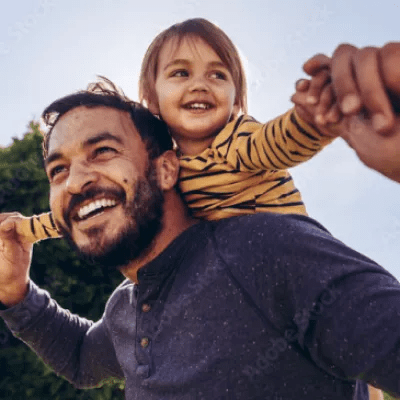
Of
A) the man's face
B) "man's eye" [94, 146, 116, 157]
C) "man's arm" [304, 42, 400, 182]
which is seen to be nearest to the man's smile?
the man's face

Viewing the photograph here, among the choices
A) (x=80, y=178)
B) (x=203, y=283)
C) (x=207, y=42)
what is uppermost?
(x=207, y=42)

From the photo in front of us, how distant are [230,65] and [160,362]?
157cm

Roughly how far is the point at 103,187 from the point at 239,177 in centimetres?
62

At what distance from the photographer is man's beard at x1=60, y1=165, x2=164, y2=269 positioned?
90.8 inches

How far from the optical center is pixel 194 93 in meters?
2.51

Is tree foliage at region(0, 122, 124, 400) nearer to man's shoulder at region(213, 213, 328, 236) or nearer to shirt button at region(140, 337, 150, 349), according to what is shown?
shirt button at region(140, 337, 150, 349)

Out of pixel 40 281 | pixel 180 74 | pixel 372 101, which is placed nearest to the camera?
pixel 372 101

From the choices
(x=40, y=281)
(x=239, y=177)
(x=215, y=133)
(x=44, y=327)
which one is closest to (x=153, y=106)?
(x=215, y=133)

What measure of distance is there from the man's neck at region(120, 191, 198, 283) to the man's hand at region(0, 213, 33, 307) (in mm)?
917

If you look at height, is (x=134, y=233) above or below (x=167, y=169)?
below

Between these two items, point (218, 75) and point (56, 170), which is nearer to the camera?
point (56, 170)

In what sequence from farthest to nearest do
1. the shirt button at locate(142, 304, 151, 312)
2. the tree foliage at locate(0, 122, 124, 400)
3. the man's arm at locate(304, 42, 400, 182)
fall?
the tree foliage at locate(0, 122, 124, 400) < the shirt button at locate(142, 304, 151, 312) < the man's arm at locate(304, 42, 400, 182)

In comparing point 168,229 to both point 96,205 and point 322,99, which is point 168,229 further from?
point 322,99

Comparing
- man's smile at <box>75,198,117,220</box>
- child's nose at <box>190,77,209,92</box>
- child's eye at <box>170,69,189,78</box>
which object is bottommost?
man's smile at <box>75,198,117,220</box>
